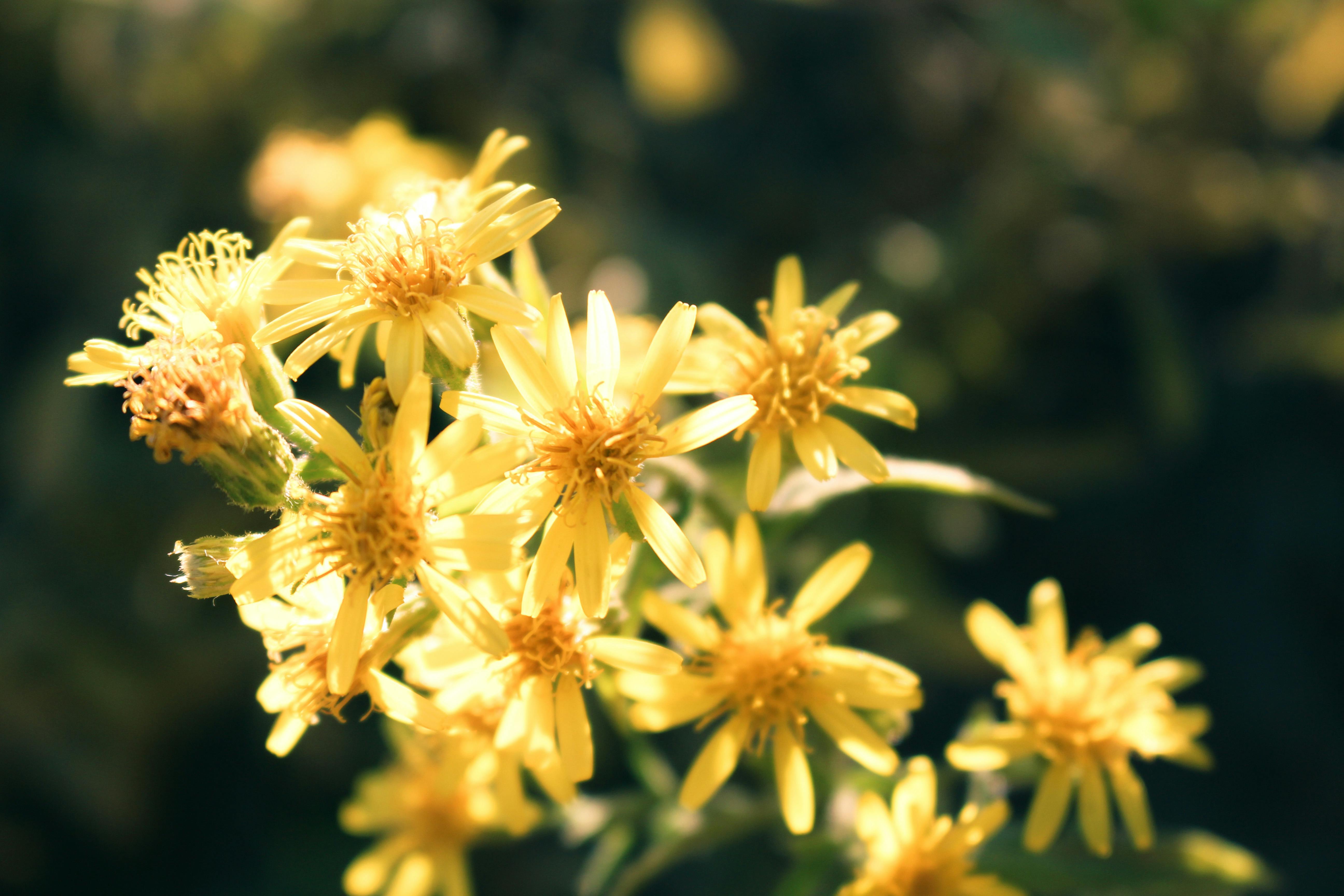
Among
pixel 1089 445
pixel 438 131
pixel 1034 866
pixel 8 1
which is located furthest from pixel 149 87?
pixel 1034 866

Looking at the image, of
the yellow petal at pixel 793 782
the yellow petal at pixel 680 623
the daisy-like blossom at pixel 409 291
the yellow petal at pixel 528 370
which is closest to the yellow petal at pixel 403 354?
the daisy-like blossom at pixel 409 291

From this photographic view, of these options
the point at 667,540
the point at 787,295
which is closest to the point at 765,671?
the point at 667,540

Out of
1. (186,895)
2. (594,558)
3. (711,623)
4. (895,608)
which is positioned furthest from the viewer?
(186,895)

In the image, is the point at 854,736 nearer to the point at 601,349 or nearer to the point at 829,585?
the point at 829,585

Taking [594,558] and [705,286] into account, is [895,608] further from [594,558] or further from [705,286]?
[705,286]

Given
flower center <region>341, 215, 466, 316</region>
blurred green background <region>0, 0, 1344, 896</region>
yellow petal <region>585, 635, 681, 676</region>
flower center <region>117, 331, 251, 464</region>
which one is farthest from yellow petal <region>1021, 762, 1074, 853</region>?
flower center <region>117, 331, 251, 464</region>

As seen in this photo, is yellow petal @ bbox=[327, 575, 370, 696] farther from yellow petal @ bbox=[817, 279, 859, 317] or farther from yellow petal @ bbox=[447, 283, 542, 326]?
yellow petal @ bbox=[817, 279, 859, 317]
